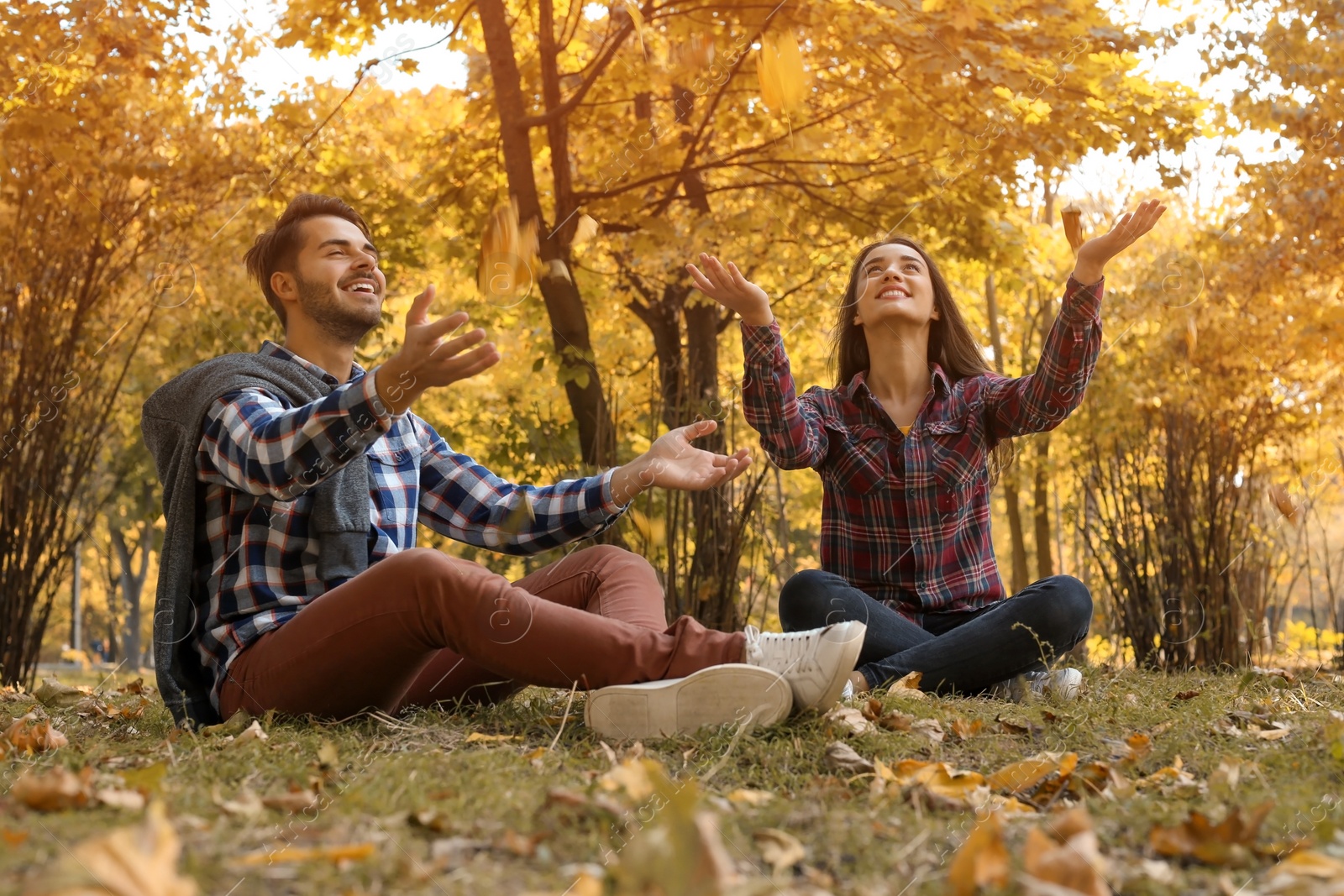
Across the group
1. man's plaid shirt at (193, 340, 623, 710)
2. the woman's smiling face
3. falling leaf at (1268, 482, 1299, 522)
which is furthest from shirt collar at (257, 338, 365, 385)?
falling leaf at (1268, 482, 1299, 522)

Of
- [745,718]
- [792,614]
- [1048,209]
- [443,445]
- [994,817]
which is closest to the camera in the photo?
[994,817]

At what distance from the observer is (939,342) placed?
3217 millimetres

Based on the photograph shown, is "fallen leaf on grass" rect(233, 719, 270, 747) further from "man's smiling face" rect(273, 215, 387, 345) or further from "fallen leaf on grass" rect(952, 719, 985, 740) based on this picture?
"fallen leaf on grass" rect(952, 719, 985, 740)

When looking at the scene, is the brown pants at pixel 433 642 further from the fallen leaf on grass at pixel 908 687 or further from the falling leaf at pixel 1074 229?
the falling leaf at pixel 1074 229

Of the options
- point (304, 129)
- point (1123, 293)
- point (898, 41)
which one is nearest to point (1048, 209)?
point (1123, 293)

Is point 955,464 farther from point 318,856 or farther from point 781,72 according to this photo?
point 318,856

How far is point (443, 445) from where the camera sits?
8.52 feet

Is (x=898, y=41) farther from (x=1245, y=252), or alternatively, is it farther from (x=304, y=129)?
(x=1245, y=252)

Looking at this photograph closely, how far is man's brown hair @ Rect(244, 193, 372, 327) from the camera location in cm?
244

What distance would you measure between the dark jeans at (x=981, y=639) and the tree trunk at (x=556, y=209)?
1.59 meters

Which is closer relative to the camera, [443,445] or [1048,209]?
[443,445]

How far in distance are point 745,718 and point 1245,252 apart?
220 inches

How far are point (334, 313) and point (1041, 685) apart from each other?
1.84 m

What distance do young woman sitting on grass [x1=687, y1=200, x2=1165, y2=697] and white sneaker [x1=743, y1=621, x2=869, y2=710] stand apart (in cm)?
62
